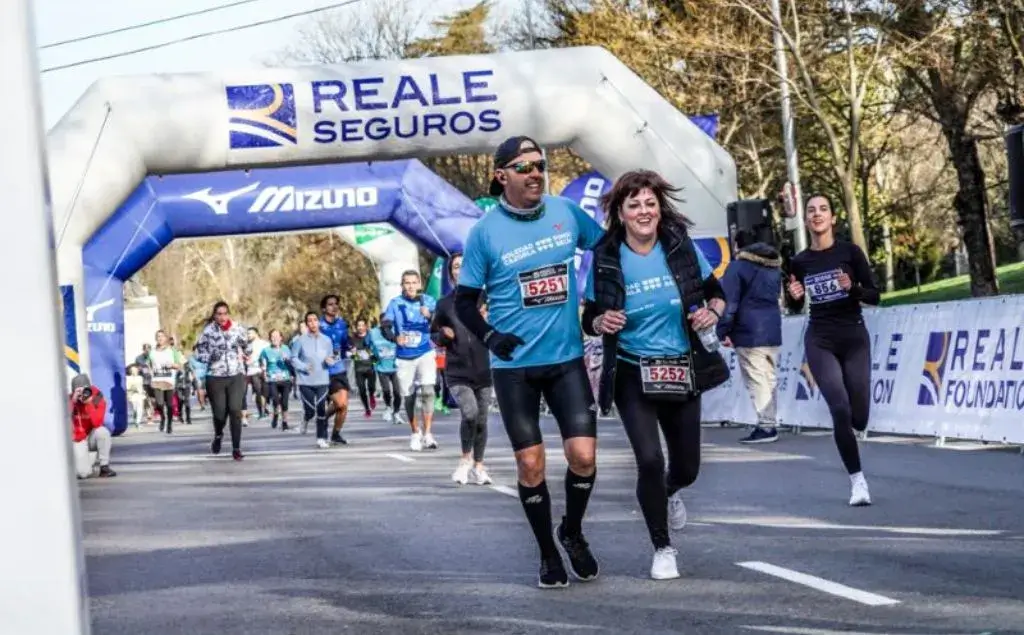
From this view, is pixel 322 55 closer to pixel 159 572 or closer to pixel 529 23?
pixel 529 23

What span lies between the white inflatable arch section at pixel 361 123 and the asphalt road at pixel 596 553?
412 cm

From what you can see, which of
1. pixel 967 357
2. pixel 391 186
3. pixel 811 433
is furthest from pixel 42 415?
pixel 391 186

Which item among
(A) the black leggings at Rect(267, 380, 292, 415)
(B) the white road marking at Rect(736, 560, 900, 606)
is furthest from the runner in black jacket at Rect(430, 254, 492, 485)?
(A) the black leggings at Rect(267, 380, 292, 415)

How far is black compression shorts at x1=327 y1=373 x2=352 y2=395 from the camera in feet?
75.3

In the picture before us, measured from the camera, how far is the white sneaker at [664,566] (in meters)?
7.43

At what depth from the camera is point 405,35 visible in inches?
2200

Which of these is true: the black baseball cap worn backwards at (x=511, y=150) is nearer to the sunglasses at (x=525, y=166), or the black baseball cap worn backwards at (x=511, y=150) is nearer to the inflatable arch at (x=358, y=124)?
the sunglasses at (x=525, y=166)

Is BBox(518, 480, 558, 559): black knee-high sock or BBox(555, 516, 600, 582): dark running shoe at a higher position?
BBox(518, 480, 558, 559): black knee-high sock

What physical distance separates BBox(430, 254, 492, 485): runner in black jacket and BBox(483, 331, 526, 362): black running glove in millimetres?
6231

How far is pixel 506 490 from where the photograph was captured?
517 inches

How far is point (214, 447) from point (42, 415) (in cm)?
2068

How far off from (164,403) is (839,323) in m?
25.9

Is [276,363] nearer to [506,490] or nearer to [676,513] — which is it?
[506,490]

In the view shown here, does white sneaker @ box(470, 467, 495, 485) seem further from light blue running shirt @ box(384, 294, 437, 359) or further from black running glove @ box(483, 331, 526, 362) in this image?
black running glove @ box(483, 331, 526, 362)
